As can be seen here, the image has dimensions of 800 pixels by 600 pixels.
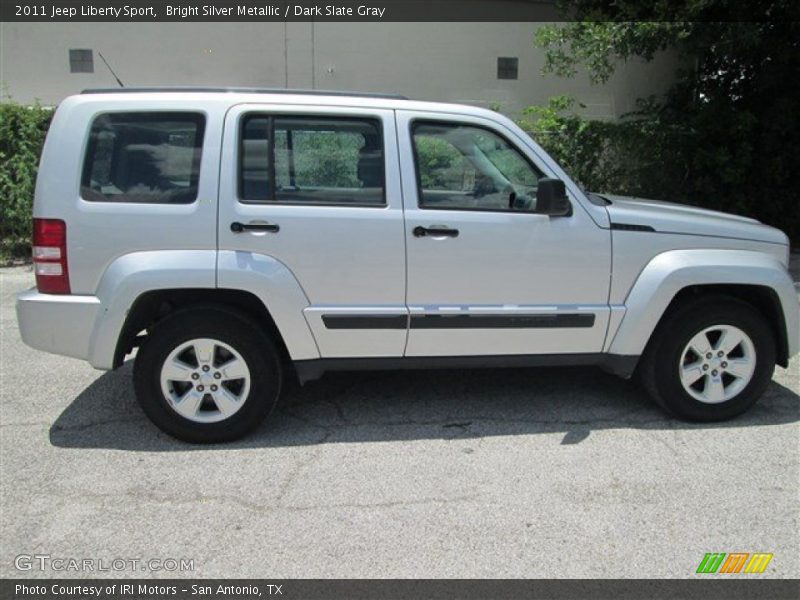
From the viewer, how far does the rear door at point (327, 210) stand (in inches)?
152

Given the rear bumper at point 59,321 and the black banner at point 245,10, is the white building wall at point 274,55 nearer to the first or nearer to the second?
the black banner at point 245,10

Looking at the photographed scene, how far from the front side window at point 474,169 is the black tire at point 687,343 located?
1.17 meters

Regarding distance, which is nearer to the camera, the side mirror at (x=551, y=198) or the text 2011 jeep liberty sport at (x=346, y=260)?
the text 2011 jeep liberty sport at (x=346, y=260)

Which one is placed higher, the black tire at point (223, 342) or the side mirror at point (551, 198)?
the side mirror at point (551, 198)

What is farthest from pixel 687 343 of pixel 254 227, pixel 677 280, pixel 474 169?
pixel 254 227

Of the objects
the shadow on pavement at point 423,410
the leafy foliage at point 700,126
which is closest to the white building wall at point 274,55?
the leafy foliage at point 700,126

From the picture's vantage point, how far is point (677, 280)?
4.11m

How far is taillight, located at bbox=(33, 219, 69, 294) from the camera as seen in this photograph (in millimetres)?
3766

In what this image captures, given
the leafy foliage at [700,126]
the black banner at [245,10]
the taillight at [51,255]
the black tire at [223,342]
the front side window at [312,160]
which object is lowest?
the black tire at [223,342]

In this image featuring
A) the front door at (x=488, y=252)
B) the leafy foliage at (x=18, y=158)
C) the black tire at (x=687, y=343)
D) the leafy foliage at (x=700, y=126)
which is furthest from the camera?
the leafy foliage at (x=700, y=126)

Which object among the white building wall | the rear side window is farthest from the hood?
the white building wall

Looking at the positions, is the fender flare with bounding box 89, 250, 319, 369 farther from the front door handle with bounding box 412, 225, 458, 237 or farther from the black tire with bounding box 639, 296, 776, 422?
the black tire with bounding box 639, 296, 776, 422
